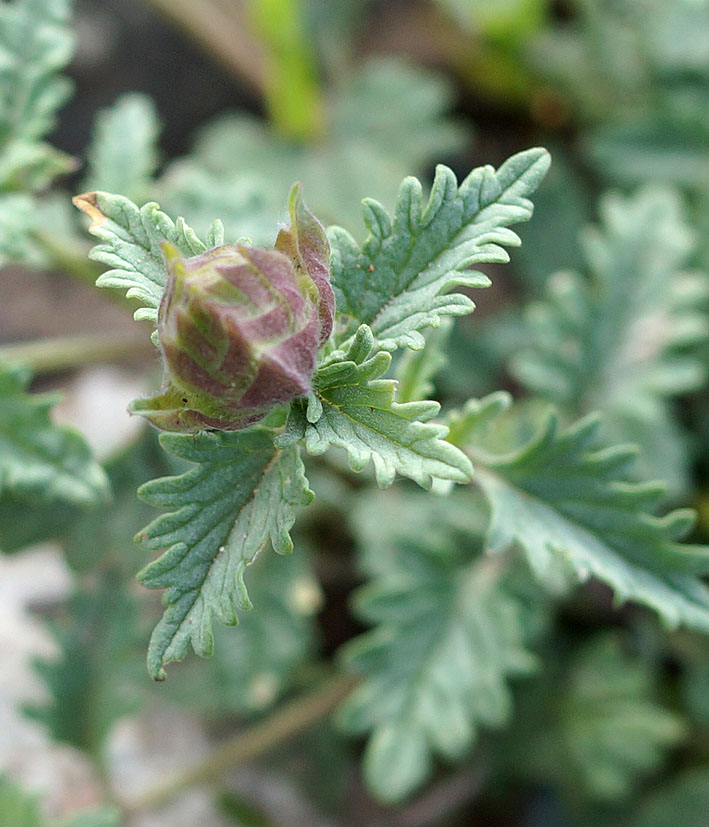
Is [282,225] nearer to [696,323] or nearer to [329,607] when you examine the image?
[696,323]

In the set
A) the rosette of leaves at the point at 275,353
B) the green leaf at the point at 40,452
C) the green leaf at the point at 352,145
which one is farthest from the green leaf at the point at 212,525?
the green leaf at the point at 352,145

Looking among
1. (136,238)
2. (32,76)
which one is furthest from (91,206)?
(32,76)

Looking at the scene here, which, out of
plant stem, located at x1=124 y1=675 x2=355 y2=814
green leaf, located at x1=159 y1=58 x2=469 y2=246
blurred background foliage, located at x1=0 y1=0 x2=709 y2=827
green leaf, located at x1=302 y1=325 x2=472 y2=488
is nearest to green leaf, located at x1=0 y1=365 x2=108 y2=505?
blurred background foliage, located at x1=0 y1=0 x2=709 y2=827

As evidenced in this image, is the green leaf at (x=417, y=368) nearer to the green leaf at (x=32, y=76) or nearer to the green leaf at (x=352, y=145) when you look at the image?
the green leaf at (x=32, y=76)

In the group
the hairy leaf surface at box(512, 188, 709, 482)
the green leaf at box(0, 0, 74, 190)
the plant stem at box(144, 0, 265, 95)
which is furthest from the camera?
the plant stem at box(144, 0, 265, 95)

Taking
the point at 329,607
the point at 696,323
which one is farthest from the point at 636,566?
the point at 329,607

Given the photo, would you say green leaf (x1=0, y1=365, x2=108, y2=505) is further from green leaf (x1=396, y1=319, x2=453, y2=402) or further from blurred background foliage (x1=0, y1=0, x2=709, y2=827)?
green leaf (x1=396, y1=319, x2=453, y2=402)

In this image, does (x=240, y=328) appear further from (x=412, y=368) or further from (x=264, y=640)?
(x=264, y=640)
